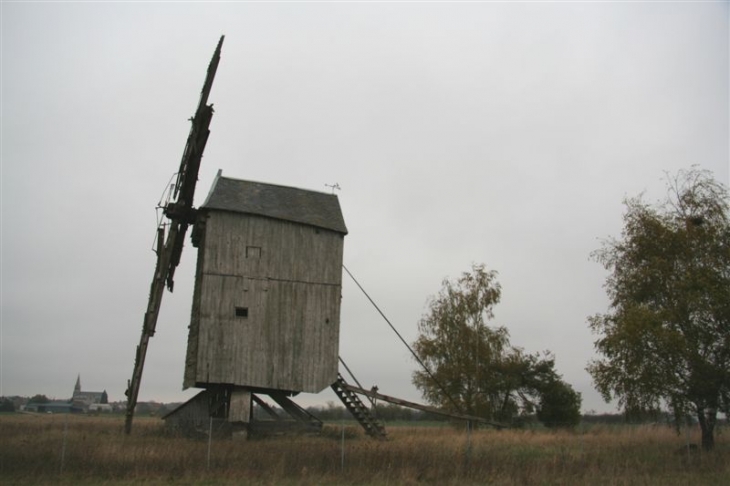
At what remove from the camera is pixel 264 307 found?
23.3 m

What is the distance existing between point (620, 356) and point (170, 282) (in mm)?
18049

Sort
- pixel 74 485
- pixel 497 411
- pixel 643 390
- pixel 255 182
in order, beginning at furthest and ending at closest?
pixel 497 411 → pixel 255 182 → pixel 643 390 → pixel 74 485

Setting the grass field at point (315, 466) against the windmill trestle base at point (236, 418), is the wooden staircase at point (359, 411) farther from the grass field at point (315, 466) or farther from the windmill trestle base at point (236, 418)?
the grass field at point (315, 466)

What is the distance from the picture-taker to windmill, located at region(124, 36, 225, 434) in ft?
77.2

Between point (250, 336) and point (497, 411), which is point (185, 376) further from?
point (497, 411)

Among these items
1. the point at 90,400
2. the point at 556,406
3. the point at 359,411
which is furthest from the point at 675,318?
the point at 90,400

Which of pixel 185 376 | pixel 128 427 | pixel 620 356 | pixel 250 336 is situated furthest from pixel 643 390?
pixel 128 427

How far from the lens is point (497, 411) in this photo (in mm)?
40875

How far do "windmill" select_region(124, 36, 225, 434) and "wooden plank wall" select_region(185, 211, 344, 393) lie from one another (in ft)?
4.38

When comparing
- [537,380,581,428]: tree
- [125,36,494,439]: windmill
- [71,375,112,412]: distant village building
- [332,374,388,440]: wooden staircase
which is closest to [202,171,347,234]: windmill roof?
[125,36,494,439]: windmill

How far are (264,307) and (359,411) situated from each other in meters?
5.99

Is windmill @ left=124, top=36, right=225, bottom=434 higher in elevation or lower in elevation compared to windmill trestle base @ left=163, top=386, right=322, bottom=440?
higher

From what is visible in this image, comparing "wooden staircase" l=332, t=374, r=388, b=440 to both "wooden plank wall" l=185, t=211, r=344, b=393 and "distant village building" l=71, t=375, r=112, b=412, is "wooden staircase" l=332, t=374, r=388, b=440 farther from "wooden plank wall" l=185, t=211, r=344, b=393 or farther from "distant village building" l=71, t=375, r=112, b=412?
"distant village building" l=71, t=375, r=112, b=412

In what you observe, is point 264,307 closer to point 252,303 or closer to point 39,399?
point 252,303
